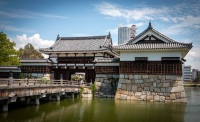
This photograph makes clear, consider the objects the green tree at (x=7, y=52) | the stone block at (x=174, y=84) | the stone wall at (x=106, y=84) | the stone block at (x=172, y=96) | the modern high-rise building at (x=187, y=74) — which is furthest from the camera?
the modern high-rise building at (x=187, y=74)

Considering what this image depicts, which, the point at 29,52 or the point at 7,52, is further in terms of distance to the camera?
the point at 29,52

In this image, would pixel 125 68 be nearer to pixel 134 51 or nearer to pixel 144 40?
pixel 134 51

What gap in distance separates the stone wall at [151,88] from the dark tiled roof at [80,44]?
838 cm

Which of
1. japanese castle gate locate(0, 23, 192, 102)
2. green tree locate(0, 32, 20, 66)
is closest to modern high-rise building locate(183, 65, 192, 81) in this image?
japanese castle gate locate(0, 23, 192, 102)

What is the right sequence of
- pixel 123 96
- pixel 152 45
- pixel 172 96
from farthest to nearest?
pixel 123 96 < pixel 152 45 < pixel 172 96

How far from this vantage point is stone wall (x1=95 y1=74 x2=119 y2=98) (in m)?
30.3

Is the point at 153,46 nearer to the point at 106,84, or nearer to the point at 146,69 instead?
the point at 146,69

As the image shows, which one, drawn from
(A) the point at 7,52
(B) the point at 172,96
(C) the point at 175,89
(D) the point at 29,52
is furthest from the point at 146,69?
(D) the point at 29,52

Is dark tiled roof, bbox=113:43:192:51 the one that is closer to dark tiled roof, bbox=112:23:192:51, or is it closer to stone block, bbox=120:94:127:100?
dark tiled roof, bbox=112:23:192:51

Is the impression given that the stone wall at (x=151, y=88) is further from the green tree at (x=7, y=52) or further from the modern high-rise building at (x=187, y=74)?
the modern high-rise building at (x=187, y=74)

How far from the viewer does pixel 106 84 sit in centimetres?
3098

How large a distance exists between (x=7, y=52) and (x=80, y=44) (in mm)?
11844

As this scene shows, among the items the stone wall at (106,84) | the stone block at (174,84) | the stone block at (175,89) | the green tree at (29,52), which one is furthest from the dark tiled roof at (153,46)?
the green tree at (29,52)

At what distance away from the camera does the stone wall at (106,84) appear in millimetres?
30312
